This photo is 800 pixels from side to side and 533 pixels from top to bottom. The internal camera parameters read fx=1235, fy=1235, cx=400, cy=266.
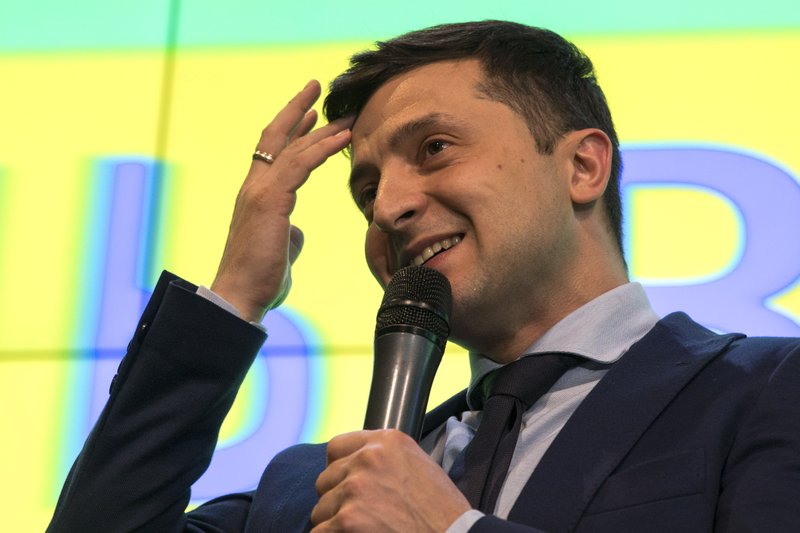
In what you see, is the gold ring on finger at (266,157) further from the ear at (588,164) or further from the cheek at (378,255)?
the ear at (588,164)

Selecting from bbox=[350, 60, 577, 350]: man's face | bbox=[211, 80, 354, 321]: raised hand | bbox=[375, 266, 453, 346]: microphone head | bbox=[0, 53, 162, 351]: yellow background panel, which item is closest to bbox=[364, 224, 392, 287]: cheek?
bbox=[350, 60, 577, 350]: man's face

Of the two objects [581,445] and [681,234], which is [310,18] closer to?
[681,234]

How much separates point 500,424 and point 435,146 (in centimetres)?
44

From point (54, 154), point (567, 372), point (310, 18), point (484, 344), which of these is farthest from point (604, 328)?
point (54, 154)

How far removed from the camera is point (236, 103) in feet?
8.54

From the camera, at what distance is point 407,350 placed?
1316 millimetres

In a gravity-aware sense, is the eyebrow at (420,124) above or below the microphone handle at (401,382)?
above

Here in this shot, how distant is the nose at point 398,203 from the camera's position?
5.67 feet

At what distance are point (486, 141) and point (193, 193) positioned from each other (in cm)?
90

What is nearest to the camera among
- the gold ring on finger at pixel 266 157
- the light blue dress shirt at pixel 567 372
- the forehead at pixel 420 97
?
the light blue dress shirt at pixel 567 372

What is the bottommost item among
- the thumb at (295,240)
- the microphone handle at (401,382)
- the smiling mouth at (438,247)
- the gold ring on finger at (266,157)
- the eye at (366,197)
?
the microphone handle at (401,382)

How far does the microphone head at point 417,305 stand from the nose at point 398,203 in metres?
0.27

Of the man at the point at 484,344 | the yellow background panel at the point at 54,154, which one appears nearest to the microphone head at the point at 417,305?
the man at the point at 484,344

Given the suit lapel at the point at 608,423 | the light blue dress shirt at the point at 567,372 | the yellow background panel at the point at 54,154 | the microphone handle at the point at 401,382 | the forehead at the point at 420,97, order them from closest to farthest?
the microphone handle at the point at 401,382
the suit lapel at the point at 608,423
the light blue dress shirt at the point at 567,372
the forehead at the point at 420,97
the yellow background panel at the point at 54,154
